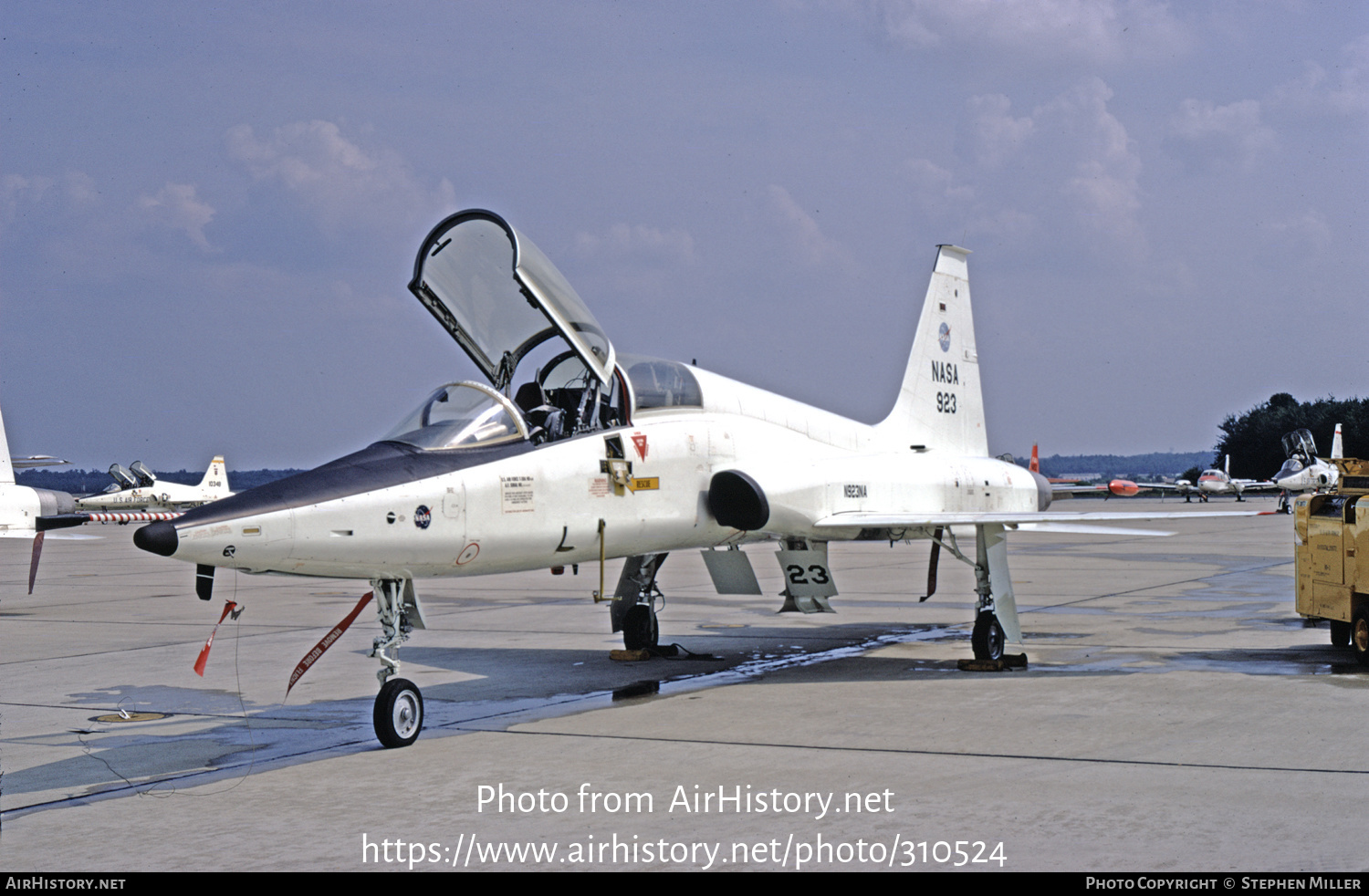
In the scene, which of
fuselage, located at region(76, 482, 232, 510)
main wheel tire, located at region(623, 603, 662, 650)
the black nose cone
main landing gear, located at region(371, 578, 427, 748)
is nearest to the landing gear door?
main landing gear, located at region(371, 578, 427, 748)

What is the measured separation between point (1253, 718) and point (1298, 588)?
5.17m

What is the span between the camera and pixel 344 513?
766 cm

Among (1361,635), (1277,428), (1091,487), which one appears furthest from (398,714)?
(1277,428)

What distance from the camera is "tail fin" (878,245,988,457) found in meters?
14.9

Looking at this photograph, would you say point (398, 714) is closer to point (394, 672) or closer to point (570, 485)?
point (394, 672)

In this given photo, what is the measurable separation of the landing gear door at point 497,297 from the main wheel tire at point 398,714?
111 inches

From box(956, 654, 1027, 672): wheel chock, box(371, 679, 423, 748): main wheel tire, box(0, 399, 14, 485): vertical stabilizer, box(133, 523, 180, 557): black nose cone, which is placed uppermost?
box(0, 399, 14, 485): vertical stabilizer

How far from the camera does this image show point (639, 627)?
12.9 metres

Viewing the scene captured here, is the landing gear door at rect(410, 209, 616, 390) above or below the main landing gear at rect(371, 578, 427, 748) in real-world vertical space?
above

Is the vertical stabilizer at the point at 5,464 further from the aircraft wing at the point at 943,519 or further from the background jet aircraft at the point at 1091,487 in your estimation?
the background jet aircraft at the point at 1091,487

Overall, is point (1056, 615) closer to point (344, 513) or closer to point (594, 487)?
point (594, 487)

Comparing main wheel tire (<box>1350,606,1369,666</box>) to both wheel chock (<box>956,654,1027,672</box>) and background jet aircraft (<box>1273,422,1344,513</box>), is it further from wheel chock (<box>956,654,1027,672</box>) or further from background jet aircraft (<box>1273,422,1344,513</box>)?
background jet aircraft (<box>1273,422,1344,513</box>)

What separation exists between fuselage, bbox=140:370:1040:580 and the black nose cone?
0.01 m

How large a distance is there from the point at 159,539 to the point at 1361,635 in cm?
1016
